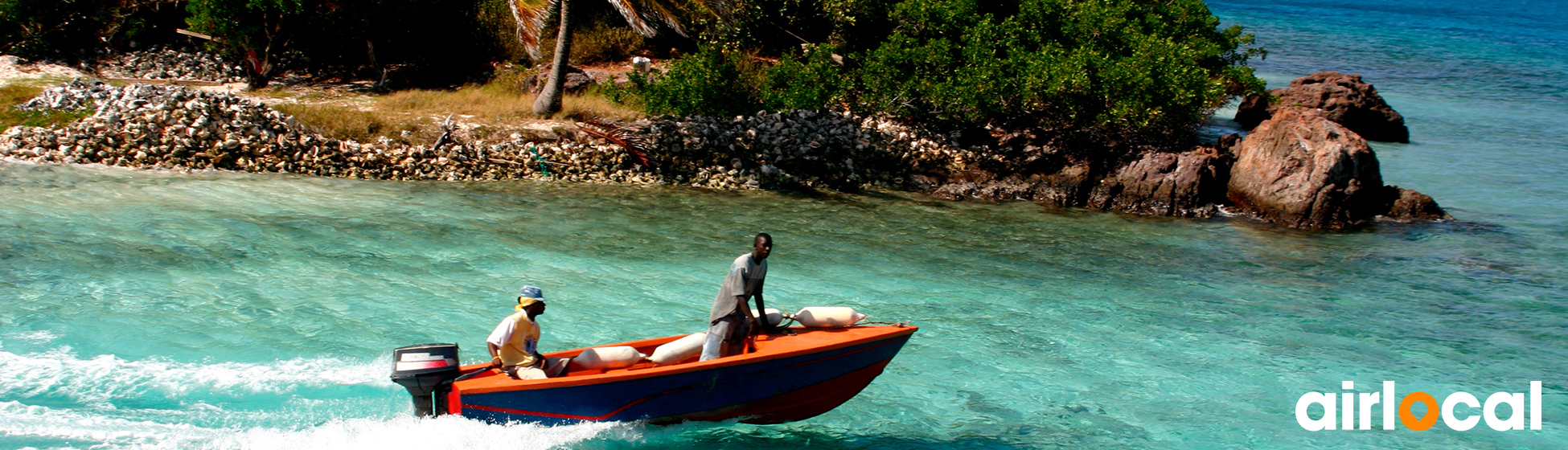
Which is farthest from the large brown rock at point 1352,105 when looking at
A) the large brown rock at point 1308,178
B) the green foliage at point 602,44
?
the green foliage at point 602,44

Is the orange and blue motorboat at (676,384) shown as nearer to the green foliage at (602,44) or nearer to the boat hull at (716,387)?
the boat hull at (716,387)

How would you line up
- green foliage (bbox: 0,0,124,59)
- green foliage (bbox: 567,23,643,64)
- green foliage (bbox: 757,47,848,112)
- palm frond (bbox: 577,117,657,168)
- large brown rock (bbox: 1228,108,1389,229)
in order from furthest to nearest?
1. green foliage (bbox: 567,23,643,64)
2. green foliage (bbox: 0,0,124,59)
3. green foliage (bbox: 757,47,848,112)
4. palm frond (bbox: 577,117,657,168)
5. large brown rock (bbox: 1228,108,1389,229)

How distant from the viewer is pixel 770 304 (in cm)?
1271

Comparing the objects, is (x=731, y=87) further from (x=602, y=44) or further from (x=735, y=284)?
(x=735, y=284)

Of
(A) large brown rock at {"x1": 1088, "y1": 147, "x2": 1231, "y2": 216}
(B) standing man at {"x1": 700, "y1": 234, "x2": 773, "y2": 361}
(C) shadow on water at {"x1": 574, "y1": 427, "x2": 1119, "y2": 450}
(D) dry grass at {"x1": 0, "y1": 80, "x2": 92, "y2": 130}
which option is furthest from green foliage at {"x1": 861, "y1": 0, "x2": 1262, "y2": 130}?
(D) dry grass at {"x1": 0, "y1": 80, "x2": 92, "y2": 130}

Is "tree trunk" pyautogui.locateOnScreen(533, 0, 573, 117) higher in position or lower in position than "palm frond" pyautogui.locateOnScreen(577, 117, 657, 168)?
higher

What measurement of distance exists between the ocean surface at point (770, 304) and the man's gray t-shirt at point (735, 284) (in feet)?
4.08

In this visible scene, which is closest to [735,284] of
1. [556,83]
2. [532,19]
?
[532,19]

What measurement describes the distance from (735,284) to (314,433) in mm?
3514

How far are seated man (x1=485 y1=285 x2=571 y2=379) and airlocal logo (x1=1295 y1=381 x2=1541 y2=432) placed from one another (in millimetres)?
6980

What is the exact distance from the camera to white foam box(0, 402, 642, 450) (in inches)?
304

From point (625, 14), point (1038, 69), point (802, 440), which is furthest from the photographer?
point (1038, 69)

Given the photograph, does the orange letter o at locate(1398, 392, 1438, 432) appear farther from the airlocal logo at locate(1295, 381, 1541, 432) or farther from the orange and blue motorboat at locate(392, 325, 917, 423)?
the orange and blue motorboat at locate(392, 325, 917, 423)

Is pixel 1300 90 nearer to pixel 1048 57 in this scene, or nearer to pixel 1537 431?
pixel 1048 57
